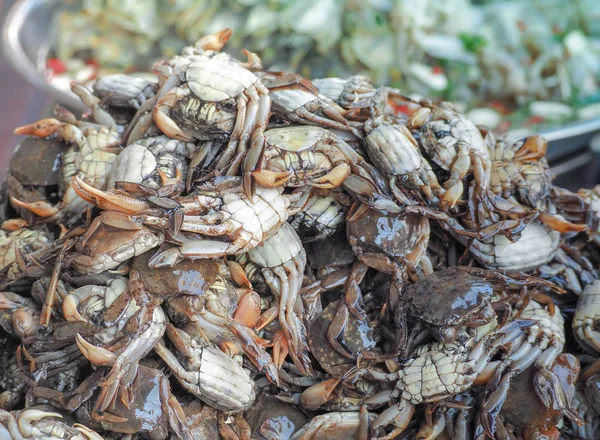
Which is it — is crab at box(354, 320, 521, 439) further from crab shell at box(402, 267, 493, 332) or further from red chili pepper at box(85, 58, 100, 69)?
red chili pepper at box(85, 58, 100, 69)

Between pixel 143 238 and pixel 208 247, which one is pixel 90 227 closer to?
pixel 143 238

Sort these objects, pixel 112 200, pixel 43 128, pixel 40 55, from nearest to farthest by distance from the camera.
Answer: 1. pixel 112 200
2. pixel 43 128
3. pixel 40 55

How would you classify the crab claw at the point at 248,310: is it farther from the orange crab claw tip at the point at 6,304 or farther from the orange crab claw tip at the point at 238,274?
the orange crab claw tip at the point at 6,304

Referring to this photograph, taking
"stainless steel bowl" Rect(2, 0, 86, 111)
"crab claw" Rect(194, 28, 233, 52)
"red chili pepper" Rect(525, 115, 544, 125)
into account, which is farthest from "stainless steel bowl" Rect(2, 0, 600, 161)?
"crab claw" Rect(194, 28, 233, 52)

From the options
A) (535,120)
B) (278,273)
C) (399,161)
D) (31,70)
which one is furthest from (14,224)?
(535,120)

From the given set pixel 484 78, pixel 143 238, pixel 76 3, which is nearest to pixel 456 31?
pixel 484 78

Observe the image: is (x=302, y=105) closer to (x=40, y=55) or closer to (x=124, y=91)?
(x=124, y=91)

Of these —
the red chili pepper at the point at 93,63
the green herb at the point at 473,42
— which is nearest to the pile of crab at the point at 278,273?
the green herb at the point at 473,42
